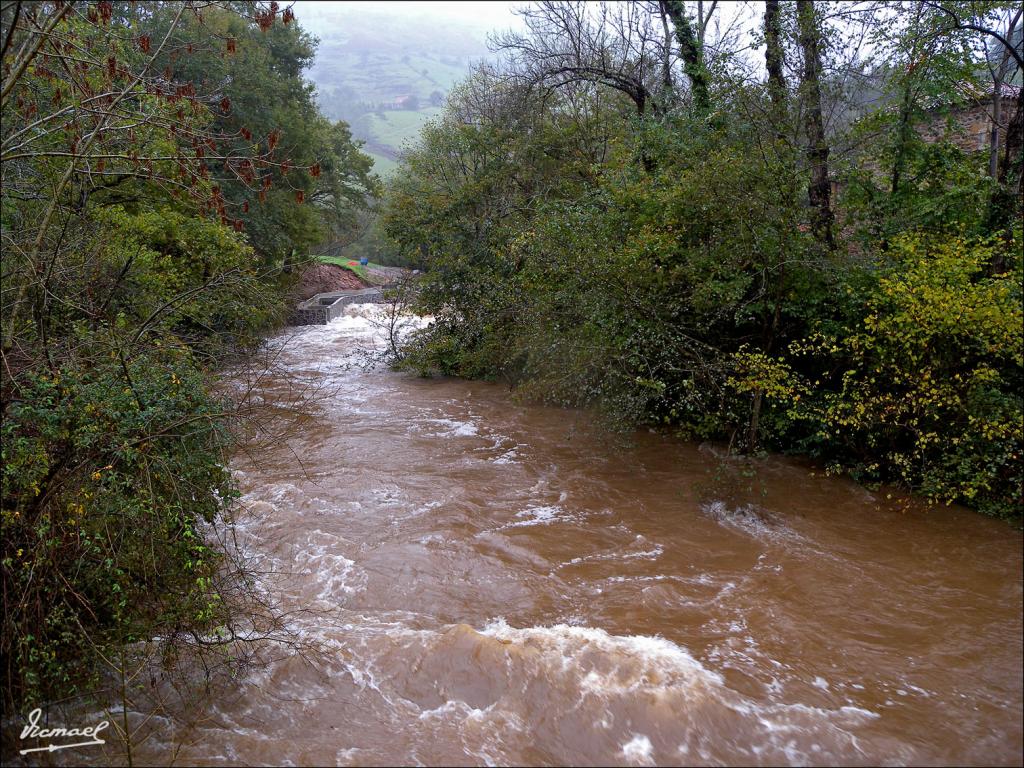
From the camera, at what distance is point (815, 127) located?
11.0 metres

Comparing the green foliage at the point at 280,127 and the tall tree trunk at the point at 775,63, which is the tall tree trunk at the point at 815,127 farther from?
the green foliage at the point at 280,127

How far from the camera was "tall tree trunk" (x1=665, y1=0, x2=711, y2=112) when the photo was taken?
41.5ft

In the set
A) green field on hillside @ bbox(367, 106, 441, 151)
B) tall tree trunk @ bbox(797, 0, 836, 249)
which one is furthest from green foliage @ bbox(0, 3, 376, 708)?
green field on hillside @ bbox(367, 106, 441, 151)

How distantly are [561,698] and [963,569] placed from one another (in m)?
4.48

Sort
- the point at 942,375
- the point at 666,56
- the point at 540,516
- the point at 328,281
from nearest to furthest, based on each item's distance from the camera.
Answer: the point at 942,375, the point at 540,516, the point at 666,56, the point at 328,281

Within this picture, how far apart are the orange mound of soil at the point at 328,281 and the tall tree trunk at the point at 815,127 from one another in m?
21.9

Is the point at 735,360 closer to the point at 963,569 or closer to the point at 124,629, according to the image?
the point at 963,569

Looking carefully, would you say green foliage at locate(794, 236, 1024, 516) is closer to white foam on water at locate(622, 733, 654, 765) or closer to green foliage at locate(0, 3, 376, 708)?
white foam on water at locate(622, 733, 654, 765)

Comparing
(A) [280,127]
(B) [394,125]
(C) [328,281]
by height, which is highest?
(B) [394,125]

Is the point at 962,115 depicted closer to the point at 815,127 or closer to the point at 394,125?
the point at 815,127

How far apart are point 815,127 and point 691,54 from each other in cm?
448

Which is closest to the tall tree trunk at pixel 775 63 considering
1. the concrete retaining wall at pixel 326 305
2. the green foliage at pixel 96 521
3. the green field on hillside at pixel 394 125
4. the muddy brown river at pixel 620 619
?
the muddy brown river at pixel 620 619

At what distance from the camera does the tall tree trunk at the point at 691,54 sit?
12641mm

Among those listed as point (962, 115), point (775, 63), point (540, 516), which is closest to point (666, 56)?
point (775, 63)
